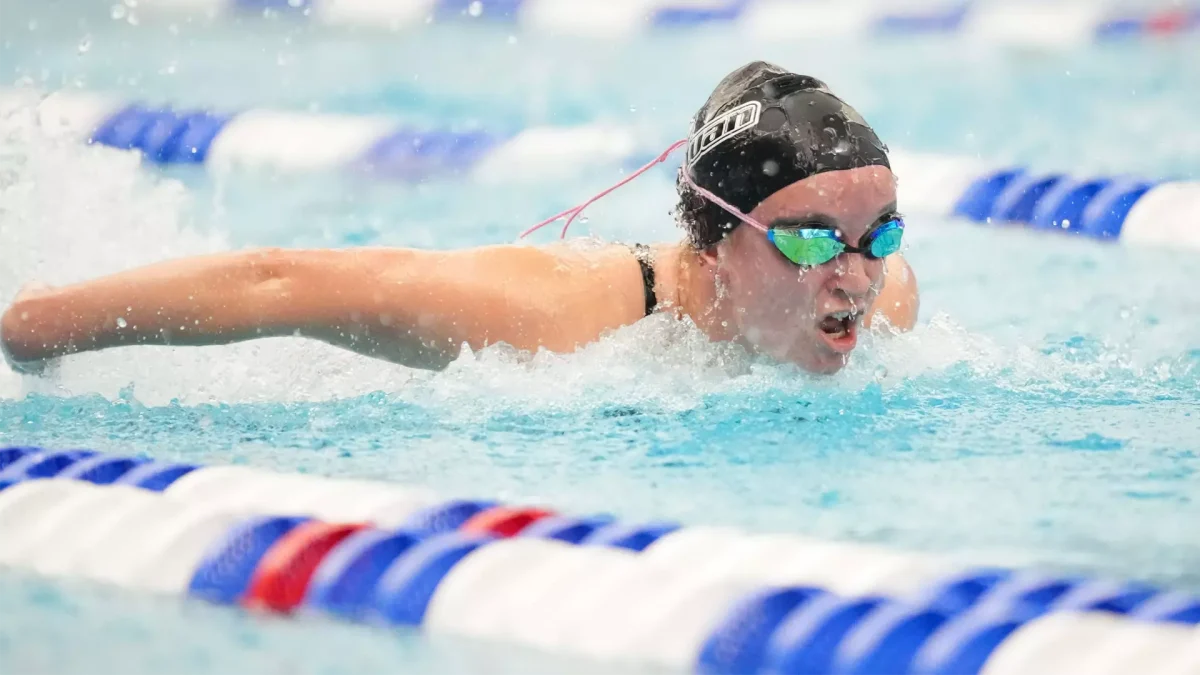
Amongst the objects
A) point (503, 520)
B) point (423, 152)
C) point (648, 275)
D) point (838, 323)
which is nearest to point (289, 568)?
point (503, 520)

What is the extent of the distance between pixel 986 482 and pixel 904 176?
296cm

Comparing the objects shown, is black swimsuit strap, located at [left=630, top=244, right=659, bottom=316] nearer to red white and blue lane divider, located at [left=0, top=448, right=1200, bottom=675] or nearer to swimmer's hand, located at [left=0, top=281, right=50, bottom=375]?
red white and blue lane divider, located at [left=0, top=448, right=1200, bottom=675]

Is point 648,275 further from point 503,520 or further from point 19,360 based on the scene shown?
point 19,360

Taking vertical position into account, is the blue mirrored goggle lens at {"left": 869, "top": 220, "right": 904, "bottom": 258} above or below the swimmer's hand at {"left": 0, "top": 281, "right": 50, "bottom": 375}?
above

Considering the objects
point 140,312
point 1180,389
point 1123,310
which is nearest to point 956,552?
point 1180,389

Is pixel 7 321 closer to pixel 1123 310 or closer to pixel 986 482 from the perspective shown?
pixel 986 482

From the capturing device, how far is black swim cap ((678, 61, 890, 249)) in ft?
9.38

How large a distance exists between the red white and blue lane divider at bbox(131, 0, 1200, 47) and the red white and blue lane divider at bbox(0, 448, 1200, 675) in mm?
5539

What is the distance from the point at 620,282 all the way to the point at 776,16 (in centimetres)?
512

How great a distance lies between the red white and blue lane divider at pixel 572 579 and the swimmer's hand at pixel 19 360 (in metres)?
0.37

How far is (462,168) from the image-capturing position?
18.7ft

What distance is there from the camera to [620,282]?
2.97 metres

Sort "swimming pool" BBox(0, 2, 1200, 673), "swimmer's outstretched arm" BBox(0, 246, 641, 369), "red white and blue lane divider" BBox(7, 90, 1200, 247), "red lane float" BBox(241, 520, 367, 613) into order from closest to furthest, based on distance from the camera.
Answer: "red lane float" BBox(241, 520, 367, 613)
"swimming pool" BBox(0, 2, 1200, 673)
"swimmer's outstretched arm" BBox(0, 246, 641, 369)
"red white and blue lane divider" BBox(7, 90, 1200, 247)

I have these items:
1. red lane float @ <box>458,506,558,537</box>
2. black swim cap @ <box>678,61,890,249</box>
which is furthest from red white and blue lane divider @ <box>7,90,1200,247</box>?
red lane float @ <box>458,506,558,537</box>
